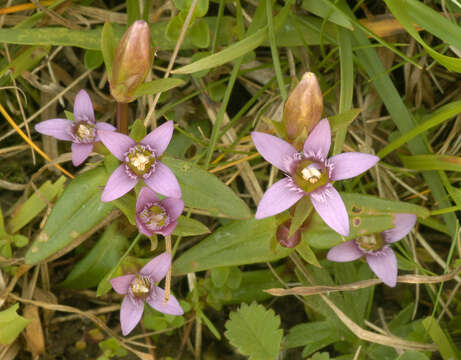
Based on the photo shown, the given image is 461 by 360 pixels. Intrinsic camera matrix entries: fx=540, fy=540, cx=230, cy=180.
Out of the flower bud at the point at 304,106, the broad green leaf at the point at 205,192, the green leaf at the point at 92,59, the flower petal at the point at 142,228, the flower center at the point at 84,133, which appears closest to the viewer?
the flower bud at the point at 304,106

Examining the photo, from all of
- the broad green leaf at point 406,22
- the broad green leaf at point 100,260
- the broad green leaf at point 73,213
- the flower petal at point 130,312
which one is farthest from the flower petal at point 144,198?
the broad green leaf at point 406,22

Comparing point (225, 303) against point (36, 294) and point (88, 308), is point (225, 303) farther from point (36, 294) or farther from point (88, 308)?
point (36, 294)

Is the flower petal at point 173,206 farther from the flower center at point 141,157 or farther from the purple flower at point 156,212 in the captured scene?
the flower center at point 141,157

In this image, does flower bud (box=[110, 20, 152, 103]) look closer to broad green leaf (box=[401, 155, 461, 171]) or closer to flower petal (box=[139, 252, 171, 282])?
flower petal (box=[139, 252, 171, 282])

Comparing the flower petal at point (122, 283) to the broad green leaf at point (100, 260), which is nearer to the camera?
the flower petal at point (122, 283)

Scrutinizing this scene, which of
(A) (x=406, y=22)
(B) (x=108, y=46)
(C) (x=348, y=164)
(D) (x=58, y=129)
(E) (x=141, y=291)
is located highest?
(A) (x=406, y=22)

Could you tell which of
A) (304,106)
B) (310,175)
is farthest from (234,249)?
(304,106)

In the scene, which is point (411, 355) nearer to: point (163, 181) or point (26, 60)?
point (163, 181)
